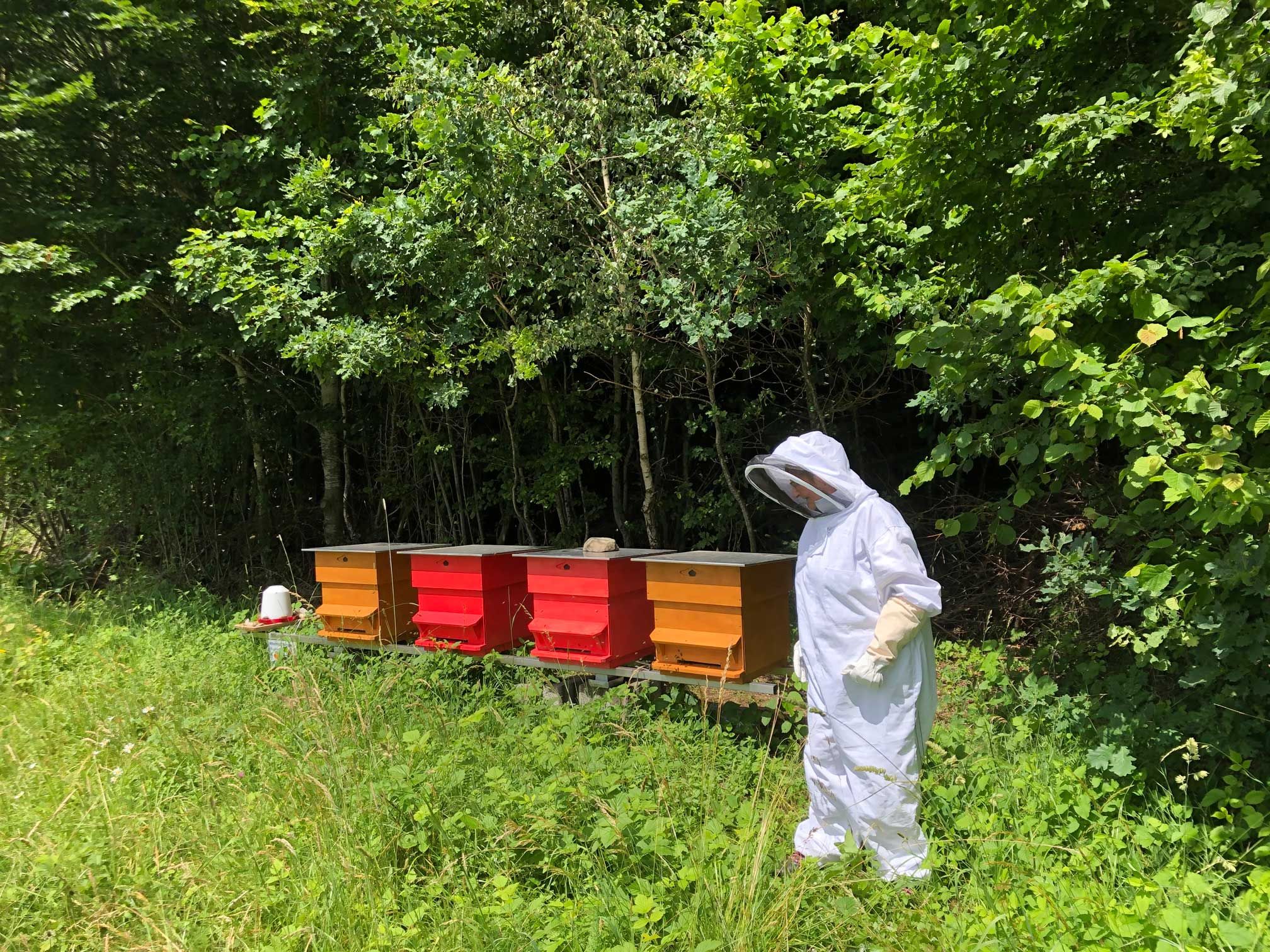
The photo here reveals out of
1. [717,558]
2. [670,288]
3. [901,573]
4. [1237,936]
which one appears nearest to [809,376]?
[670,288]

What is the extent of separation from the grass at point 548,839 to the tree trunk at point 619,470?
8.96 feet

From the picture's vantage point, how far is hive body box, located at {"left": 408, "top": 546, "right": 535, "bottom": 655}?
15.6 feet

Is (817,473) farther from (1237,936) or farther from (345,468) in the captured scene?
(345,468)

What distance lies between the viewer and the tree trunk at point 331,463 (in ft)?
25.6

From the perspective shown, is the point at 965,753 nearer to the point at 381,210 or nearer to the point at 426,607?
the point at 426,607

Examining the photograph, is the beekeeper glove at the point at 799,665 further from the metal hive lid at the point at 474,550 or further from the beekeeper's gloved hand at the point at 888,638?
the metal hive lid at the point at 474,550

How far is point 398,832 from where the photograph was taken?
2.95 m

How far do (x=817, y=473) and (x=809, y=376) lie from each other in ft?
8.92

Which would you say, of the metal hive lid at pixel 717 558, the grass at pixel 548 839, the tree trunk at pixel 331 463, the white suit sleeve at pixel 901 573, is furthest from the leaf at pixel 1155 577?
the tree trunk at pixel 331 463

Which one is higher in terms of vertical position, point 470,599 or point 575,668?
point 470,599

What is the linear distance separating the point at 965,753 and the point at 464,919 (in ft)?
7.83

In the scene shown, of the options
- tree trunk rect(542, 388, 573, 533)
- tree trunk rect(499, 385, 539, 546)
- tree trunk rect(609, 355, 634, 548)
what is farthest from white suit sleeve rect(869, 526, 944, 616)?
tree trunk rect(499, 385, 539, 546)

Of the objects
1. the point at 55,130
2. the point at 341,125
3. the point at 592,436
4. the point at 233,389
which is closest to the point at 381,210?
the point at 341,125

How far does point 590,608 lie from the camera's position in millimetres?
4309
